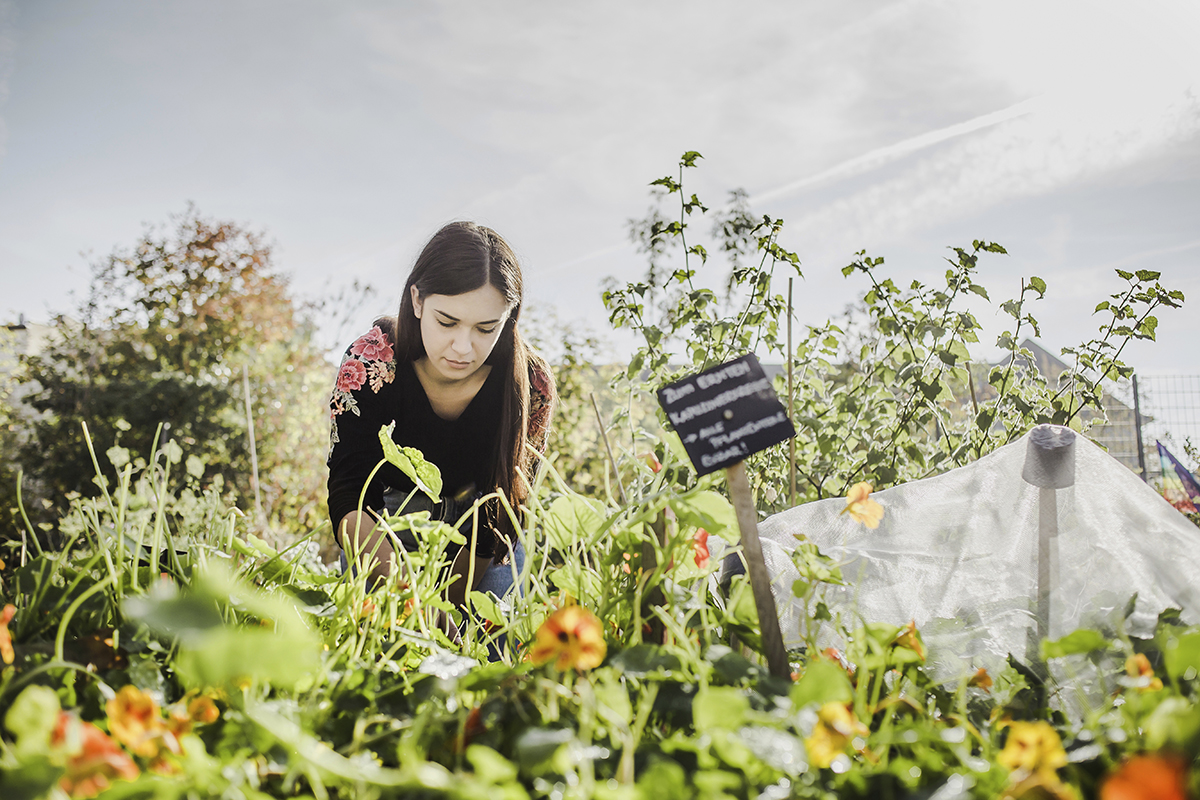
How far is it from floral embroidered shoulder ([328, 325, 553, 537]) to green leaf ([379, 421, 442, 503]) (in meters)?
0.67

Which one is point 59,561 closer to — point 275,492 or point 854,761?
point 854,761

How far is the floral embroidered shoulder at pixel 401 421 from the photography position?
154 cm

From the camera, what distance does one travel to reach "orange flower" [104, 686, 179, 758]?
0.48 m

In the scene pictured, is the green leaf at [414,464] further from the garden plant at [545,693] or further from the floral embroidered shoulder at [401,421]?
the floral embroidered shoulder at [401,421]

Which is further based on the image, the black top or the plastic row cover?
the black top

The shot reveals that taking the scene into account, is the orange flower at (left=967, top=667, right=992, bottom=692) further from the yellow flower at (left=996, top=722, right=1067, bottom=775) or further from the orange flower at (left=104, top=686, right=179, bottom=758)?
the orange flower at (left=104, top=686, right=179, bottom=758)

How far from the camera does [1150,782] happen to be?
357 mm

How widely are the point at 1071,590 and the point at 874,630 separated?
1.06 feet

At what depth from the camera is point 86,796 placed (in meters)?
0.43

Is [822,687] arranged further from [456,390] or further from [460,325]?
[456,390]

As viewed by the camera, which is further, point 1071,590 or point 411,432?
point 411,432

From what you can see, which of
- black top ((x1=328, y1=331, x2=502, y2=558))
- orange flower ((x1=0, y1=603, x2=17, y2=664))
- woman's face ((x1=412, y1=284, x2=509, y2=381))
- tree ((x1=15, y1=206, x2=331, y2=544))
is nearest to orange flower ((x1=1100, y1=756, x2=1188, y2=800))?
orange flower ((x1=0, y1=603, x2=17, y2=664))

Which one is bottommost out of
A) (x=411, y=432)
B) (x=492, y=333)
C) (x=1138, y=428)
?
(x=1138, y=428)

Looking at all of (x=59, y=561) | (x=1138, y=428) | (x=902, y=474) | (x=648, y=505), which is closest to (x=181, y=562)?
(x=59, y=561)
